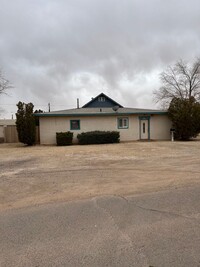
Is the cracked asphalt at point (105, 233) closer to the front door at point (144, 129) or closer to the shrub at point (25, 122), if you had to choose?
the shrub at point (25, 122)

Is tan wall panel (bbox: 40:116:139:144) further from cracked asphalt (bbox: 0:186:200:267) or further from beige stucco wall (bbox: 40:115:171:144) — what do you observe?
cracked asphalt (bbox: 0:186:200:267)

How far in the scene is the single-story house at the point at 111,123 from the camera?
21.5 meters

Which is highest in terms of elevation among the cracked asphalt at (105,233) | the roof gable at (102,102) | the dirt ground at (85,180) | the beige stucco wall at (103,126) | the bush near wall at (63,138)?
the roof gable at (102,102)

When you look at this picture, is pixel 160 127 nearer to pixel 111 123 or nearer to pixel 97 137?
pixel 111 123

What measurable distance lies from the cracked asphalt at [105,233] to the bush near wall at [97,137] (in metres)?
15.4

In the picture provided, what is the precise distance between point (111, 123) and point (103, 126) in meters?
0.80

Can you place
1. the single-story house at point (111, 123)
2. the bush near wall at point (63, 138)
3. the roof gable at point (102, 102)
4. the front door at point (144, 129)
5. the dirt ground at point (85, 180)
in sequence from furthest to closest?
the roof gable at point (102, 102)
the front door at point (144, 129)
the single-story house at point (111, 123)
the bush near wall at point (63, 138)
the dirt ground at point (85, 180)

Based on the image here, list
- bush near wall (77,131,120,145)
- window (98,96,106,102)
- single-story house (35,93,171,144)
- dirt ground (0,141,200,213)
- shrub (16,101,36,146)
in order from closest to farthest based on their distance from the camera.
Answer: dirt ground (0,141,200,213), shrub (16,101,36,146), bush near wall (77,131,120,145), single-story house (35,93,171,144), window (98,96,106,102)

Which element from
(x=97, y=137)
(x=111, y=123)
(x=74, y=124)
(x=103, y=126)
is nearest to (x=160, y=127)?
(x=111, y=123)

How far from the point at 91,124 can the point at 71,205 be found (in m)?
17.2

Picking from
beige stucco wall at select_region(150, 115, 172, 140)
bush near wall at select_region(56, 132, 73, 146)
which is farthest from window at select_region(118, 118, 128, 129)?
bush near wall at select_region(56, 132, 73, 146)

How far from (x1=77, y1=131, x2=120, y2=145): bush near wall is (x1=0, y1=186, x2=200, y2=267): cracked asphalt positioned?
607 inches

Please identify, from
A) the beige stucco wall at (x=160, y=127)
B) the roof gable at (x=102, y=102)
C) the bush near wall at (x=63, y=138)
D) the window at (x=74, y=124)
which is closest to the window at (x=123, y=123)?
the beige stucco wall at (x=160, y=127)

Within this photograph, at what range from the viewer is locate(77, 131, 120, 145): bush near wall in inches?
808
